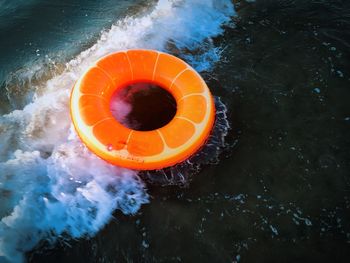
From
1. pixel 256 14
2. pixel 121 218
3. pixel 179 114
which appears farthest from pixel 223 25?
pixel 121 218

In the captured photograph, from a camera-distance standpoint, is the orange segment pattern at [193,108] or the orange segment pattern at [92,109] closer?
the orange segment pattern at [92,109]

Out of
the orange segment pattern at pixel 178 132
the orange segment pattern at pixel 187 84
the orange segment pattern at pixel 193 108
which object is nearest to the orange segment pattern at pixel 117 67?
the orange segment pattern at pixel 187 84

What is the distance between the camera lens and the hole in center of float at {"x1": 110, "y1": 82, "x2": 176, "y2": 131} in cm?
464

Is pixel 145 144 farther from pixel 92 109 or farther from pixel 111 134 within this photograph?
pixel 92 109

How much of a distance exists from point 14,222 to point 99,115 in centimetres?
145

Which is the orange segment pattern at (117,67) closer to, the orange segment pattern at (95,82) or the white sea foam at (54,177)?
the orange segment pattern at (95,82)

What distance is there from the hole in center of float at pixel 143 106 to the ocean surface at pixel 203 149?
62 cm

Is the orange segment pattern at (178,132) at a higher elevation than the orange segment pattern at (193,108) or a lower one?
lower

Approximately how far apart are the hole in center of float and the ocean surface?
620 millimetres

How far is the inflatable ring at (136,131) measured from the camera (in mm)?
3889

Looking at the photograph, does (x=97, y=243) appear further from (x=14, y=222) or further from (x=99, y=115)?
(x=99, y=115)

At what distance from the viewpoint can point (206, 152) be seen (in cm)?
451

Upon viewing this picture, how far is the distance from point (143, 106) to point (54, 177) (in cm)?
142

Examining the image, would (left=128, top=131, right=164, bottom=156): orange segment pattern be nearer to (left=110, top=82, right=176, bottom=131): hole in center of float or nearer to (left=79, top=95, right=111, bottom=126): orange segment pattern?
(left=79, top=95, right=111, bottom=126): orange segment pattern
